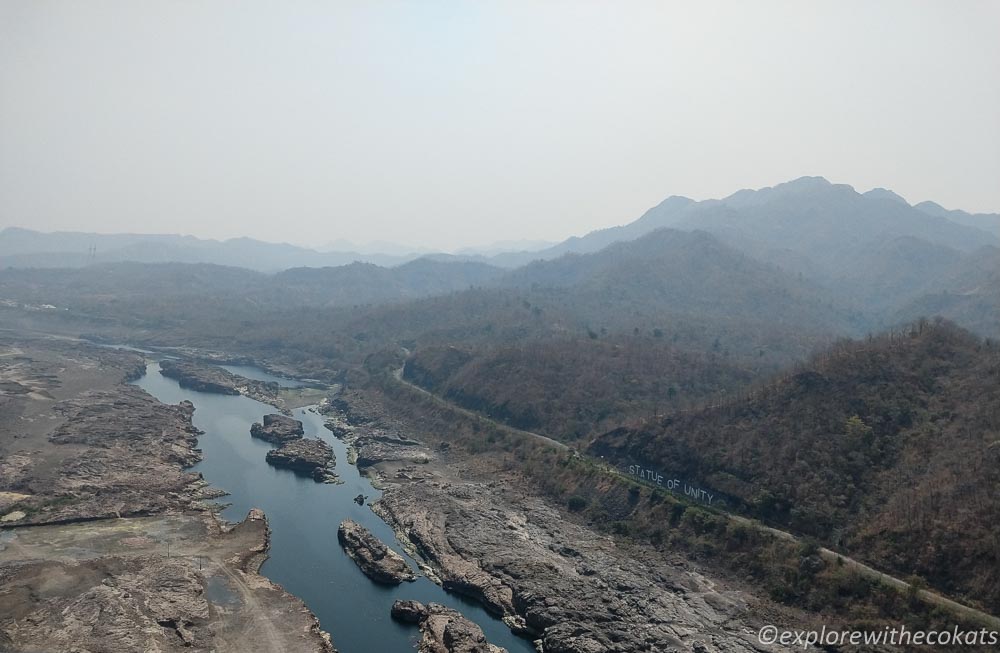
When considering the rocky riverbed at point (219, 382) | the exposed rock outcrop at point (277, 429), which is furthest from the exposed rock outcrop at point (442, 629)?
the rocky riverbed at point (219, 382)

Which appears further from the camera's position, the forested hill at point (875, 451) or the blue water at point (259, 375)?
the blue water at point (259, 375)

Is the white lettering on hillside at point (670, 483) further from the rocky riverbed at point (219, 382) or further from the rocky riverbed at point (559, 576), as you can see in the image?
the rocky riverbed at point (219, 382)

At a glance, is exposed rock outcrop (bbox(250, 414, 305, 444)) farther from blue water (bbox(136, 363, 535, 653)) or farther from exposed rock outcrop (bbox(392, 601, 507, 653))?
exposed rock outcrop (bbox(392, 601, 507, 653))

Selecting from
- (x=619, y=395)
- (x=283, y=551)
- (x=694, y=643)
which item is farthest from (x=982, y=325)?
(x=283, y=551)

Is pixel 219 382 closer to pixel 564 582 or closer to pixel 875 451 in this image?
pixel 564 582

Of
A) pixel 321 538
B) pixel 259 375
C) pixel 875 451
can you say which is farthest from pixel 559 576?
pixel 259 375
